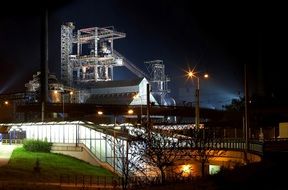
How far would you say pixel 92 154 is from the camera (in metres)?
63.5

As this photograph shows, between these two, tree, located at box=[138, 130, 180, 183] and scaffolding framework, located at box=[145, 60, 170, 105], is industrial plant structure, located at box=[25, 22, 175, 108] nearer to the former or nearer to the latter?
scaffolding framework, located at box=[145, 60, 170, 105]

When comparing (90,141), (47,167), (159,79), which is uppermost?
(159,79)

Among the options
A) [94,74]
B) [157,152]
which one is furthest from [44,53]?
[157,152]

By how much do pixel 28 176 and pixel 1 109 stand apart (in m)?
83.1

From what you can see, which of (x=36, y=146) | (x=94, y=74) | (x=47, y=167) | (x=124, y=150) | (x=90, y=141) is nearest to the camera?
(x=47, y=167)

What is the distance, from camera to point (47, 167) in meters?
50.6

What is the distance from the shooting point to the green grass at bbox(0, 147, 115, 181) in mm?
44688

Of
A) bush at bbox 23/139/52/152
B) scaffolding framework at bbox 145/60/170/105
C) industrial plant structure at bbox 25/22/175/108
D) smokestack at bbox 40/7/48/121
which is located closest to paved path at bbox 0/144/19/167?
bush at bbox 23/139/52/152

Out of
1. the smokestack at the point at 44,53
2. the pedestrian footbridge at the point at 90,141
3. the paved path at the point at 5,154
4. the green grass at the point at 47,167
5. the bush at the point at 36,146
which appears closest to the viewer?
the green grass at the point at 47,167

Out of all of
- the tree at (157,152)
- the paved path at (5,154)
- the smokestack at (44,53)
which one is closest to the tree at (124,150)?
the tree at (157,152)

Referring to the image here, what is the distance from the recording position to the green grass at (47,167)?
147ft

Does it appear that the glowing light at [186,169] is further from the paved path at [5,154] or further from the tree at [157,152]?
the paved path at [5,154]

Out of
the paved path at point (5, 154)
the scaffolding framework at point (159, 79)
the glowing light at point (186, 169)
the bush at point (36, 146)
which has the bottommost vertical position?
the glowing light at point (186, 169)

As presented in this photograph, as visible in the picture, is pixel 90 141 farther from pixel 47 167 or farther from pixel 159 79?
pixel 159 79
